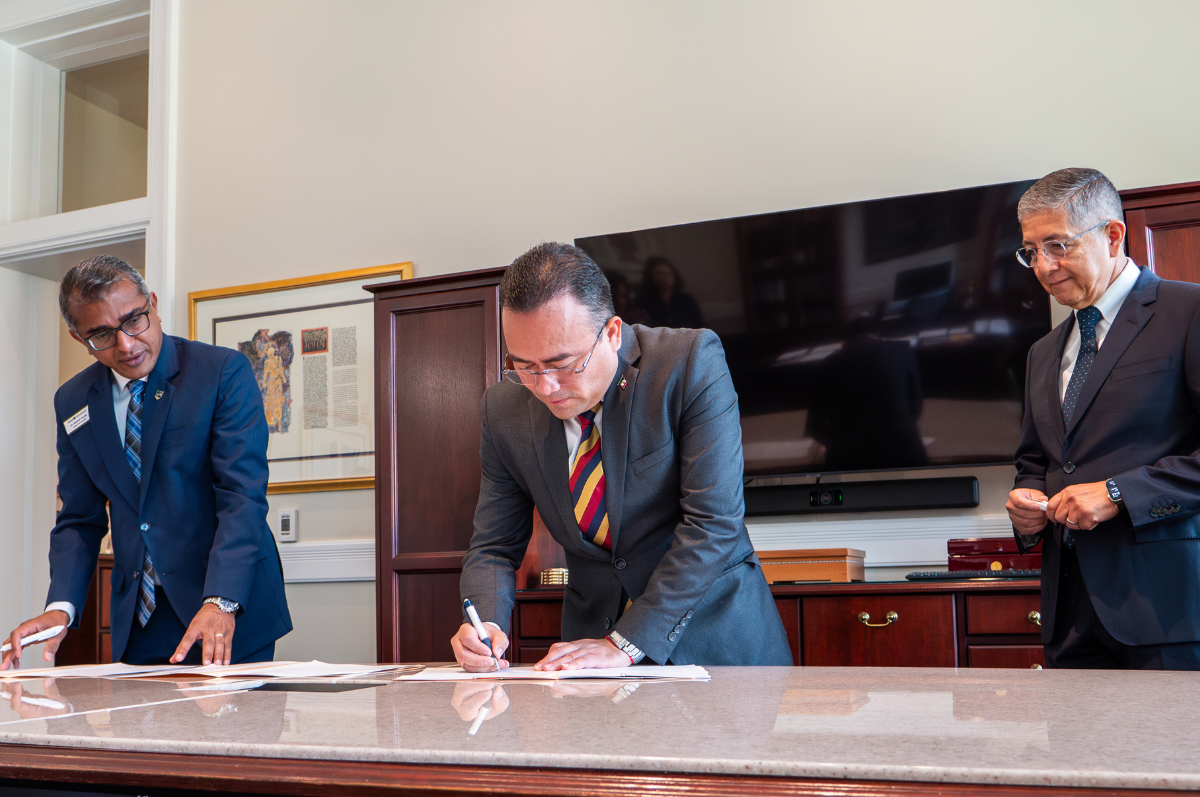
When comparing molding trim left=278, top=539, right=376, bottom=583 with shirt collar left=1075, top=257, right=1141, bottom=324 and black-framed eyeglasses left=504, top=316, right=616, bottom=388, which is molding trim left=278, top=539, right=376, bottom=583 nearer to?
black-framed eyeglasses left=504, top=316, right=616, bottom=388

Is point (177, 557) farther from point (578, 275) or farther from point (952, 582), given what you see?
point (952, 582)

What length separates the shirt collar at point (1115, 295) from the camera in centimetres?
202

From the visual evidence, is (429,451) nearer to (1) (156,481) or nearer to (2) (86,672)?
(1) (156,481)

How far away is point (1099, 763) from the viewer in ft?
2.43

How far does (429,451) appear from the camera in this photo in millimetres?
3461

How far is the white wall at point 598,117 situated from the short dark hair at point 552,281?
1958mm

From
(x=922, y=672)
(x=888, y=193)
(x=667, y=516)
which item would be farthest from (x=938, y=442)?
(x=922, y=672)

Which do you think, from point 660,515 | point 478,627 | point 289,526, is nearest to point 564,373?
point 660,515

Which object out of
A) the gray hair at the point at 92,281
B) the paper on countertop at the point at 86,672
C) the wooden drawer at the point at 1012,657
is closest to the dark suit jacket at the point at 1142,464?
the wooden drawer at the point at 1012,657

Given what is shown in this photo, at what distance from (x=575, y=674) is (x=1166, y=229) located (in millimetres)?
2198

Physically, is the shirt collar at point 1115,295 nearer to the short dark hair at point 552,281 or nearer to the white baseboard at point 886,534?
the short dark hair at point 552,281

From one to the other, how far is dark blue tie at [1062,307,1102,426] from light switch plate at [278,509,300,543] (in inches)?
121

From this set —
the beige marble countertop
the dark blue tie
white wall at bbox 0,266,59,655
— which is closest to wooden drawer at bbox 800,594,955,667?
the dark blue tie

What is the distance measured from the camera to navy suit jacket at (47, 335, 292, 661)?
2.16m
